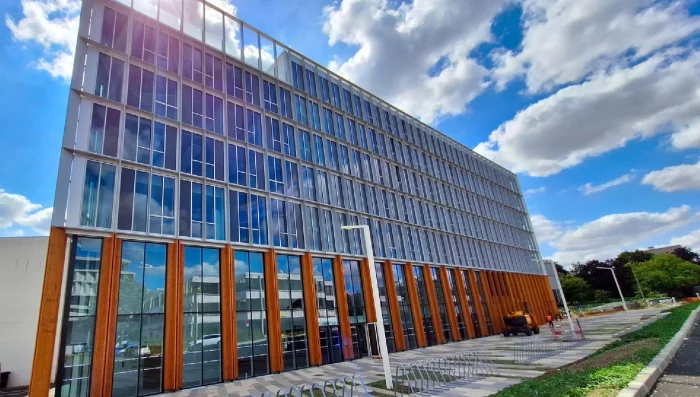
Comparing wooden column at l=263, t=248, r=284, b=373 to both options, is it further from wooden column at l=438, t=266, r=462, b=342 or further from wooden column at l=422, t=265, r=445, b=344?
wooden column at l=438, t=266, r=462, b=342

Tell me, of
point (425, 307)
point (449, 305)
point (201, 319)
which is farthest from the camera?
point (449, 305)

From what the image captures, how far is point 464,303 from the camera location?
1553 inches

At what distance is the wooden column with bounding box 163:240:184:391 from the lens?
1784cm

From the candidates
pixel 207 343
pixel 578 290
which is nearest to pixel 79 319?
pixel 207 343

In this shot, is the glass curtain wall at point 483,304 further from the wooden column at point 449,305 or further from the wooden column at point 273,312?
the wooden column at point 273,312

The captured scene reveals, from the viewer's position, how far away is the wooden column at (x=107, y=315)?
629 inches

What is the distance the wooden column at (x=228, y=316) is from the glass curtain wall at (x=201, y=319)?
300mm

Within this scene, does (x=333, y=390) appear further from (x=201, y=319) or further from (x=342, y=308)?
(x=342, y=308)

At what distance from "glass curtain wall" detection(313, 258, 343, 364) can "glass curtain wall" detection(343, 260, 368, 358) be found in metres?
1.51

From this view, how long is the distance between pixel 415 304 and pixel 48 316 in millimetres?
26844

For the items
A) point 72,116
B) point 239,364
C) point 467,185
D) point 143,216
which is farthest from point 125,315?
point 467,185

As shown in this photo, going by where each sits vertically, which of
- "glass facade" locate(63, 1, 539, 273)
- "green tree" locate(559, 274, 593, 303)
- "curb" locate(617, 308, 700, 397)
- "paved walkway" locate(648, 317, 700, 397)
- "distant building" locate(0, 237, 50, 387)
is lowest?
"paved walkway" locate(648, 317, 700, 397)

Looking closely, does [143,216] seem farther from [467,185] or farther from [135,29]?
[467,185]

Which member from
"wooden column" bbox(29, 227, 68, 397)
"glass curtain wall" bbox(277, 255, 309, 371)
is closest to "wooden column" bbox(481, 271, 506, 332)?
"glass curtain wall" bbox(277, 255, 309, 371)
